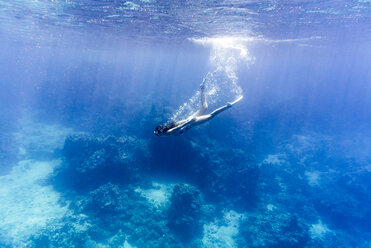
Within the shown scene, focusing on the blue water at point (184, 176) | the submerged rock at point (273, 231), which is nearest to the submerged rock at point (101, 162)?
the blue water at point (184, 176)

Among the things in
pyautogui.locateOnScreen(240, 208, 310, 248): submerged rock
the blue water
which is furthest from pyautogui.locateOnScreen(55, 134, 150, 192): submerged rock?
pyautogui.locateOnScreen(240, 208, 310, 248): submerged rock

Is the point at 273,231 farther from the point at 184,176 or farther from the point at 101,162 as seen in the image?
the point at 101,162

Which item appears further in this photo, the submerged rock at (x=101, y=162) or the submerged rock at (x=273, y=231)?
the submerged rock at (x=101, y=162)

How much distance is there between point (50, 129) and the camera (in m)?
24.8

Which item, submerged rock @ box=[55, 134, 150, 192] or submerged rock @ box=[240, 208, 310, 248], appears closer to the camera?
submerged rock @ box=[240, 208, 310, 248]

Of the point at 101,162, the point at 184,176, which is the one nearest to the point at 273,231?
the point at 184,176

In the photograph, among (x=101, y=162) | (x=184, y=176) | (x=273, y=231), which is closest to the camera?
(x=273, y=231)

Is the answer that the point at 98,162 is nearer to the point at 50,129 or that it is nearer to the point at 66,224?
the point at 66,224

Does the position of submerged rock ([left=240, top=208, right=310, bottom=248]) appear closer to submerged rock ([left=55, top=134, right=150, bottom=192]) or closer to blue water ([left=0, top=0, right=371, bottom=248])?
blue water ([left=0, top=0, right=371, bottom=248])

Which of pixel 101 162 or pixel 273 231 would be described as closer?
pixel 273 231

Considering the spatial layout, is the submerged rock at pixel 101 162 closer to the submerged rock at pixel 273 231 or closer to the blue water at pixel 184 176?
the blue water at pixel 184 176

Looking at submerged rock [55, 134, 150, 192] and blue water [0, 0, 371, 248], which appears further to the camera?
submerged rock [55, 134, 150, 192]

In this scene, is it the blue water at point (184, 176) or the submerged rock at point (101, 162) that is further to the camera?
the submerged rock at point (101, 162)

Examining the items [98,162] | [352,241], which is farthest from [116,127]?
[352,241]
